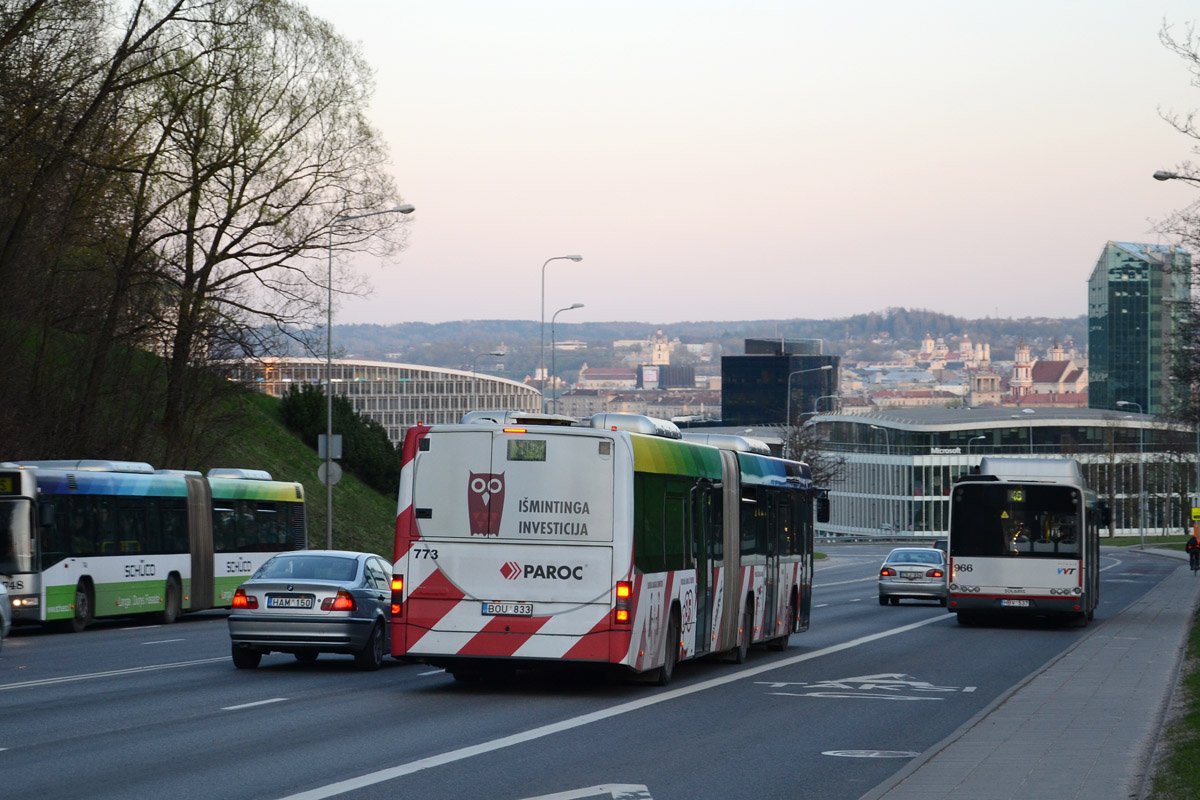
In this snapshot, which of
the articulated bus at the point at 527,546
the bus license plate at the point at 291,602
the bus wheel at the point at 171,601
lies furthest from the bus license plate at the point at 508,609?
the bus wheel at the point at 171,601

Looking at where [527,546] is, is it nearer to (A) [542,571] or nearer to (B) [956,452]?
(A) [542,571]

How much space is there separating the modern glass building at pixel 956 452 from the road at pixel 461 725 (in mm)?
104489

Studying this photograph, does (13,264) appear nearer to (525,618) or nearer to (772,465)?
(772,465)

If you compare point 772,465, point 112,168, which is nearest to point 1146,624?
point 772,465

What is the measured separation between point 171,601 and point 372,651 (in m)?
12.6

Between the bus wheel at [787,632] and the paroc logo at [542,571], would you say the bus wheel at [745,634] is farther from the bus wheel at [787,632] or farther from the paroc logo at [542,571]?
the paroc logo at [542,571]

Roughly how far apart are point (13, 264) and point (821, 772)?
26.3 meters

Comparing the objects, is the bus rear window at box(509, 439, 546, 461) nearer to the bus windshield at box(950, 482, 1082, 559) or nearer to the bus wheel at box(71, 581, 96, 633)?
the bus wheel at box(71, 581, 96, 633)

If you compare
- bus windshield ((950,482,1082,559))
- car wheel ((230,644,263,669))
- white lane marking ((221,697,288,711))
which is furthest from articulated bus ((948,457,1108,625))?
white lane marking ((221,697,288,711))

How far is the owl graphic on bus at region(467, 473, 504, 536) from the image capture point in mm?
16094

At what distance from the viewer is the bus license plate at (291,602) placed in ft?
61.1

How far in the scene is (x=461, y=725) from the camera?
1385 cm

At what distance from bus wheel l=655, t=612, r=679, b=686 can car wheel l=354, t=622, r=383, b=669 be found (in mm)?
3768

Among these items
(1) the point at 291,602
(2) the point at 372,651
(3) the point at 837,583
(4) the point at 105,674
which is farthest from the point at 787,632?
(3) the point at 837,583
